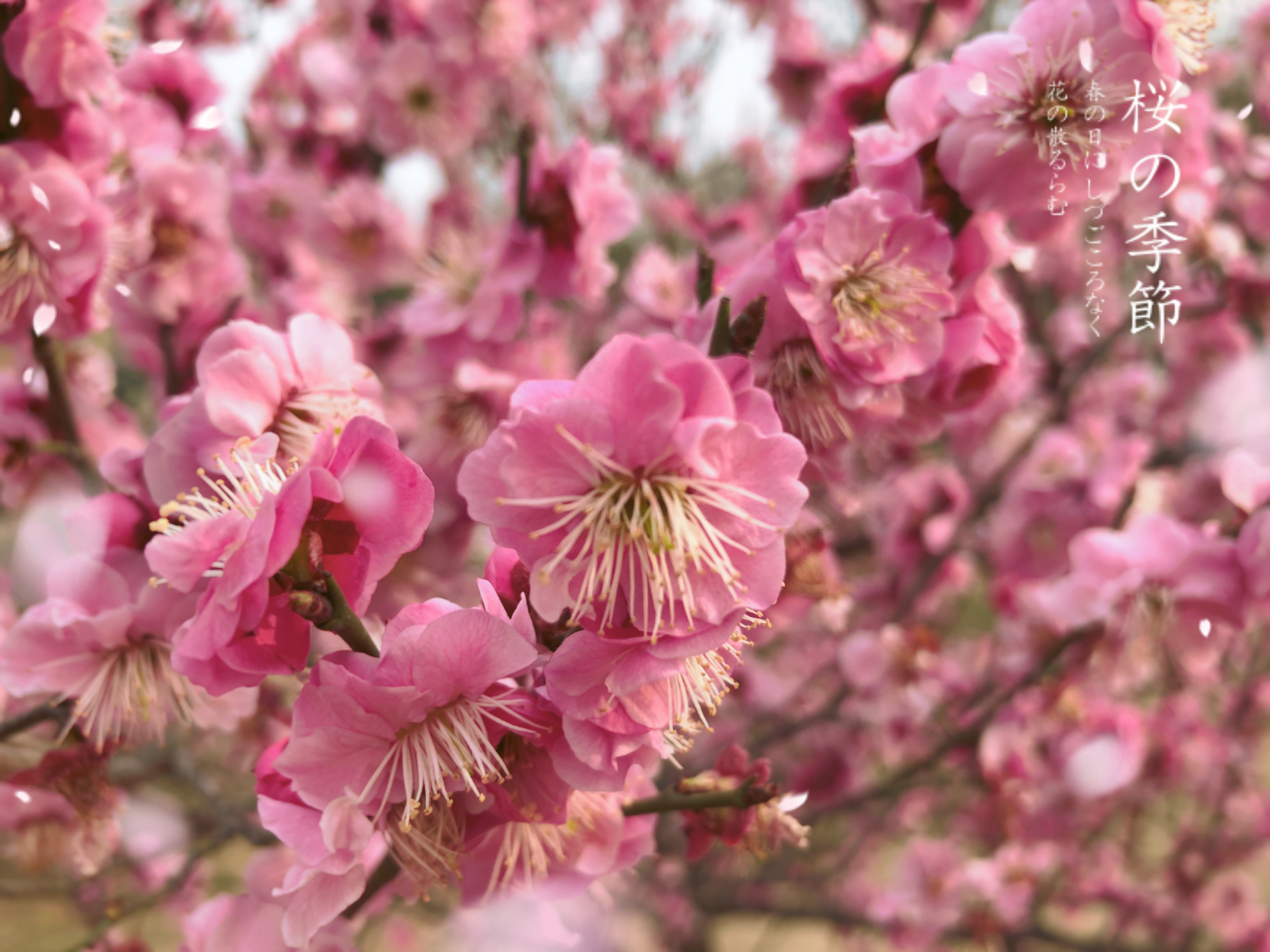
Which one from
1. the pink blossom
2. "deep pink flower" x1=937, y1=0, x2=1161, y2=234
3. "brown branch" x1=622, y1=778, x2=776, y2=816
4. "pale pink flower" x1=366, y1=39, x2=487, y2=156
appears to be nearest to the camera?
"brown branch" x1=622, y1=778, x2=776, y2=816

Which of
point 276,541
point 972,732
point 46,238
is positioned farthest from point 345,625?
point 972,732

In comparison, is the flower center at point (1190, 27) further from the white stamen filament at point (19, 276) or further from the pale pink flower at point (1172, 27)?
the white stamen filament at point (19, 276)

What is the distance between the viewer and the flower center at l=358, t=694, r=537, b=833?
1.57ft

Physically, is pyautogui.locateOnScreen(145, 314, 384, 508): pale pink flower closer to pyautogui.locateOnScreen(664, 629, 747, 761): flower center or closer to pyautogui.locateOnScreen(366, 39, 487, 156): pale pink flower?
pyautogui.locateOnScreen(664, 629, 747, 761): flower center

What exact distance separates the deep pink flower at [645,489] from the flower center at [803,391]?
175mm

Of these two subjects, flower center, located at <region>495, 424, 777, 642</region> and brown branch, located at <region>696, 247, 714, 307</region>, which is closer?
flower center, located at <region>495, 424, 777, 642</region>

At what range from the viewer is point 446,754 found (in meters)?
0.51

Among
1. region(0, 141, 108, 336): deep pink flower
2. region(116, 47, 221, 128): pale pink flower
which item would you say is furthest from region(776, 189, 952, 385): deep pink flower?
region(116, 47, 221, 128): pale pink flower

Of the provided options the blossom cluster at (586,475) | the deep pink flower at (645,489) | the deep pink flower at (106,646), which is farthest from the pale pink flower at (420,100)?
the deep pink flower at (645,489)

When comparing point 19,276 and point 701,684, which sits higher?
point 19,276

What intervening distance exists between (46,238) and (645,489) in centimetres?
62

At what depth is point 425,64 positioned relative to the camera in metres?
1.69

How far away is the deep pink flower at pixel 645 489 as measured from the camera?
0.44m

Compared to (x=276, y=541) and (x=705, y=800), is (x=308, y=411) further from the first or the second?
(x=705, y=800)
